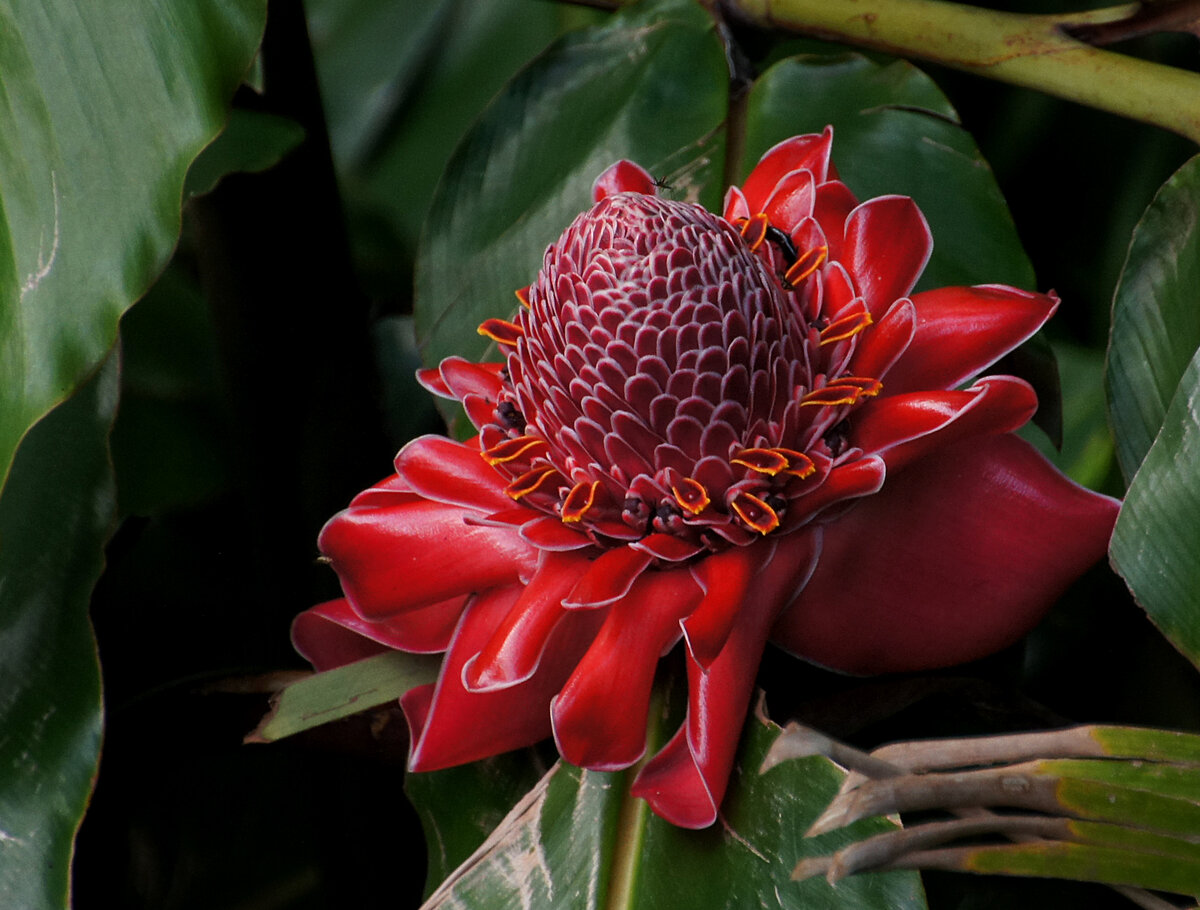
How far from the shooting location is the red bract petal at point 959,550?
395 mm

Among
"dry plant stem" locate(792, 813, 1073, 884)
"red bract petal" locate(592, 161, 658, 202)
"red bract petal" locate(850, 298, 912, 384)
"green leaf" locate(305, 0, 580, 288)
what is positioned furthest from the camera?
"green leaf" locate(305, 0, 580, 288)

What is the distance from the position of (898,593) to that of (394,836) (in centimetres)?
45

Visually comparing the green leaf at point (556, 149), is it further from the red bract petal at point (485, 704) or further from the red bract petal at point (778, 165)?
the red bract petal at point (485, 704)

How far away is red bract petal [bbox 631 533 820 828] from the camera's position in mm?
364

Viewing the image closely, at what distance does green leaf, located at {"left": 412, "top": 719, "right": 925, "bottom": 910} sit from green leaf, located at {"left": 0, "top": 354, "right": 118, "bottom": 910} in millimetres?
195

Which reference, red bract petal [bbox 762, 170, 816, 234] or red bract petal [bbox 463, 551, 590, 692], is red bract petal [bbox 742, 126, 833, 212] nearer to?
red bract petal [bbox 762, 170, 816, 234]

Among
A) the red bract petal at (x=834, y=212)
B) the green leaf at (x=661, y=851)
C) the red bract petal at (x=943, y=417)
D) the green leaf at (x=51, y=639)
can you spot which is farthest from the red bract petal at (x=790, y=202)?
the green leaf at (x=51, y=639)

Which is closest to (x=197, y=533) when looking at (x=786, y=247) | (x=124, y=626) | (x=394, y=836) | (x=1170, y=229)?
(x=124, y=626)

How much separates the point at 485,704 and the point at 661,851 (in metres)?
0.09

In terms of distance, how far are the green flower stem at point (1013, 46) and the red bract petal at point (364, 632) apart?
0.39 metres

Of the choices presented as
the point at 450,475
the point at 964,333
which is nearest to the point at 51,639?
the point at 450,475

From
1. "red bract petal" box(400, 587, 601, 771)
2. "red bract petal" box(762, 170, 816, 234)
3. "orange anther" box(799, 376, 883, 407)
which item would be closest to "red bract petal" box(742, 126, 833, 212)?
"red bract petal" box(762, 170, 816, 234)

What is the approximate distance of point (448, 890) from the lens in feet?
1.37

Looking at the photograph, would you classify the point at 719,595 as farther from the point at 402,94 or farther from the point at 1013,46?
the point at 402,94
